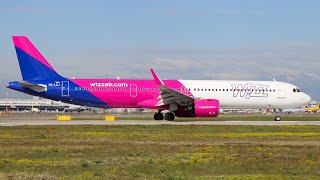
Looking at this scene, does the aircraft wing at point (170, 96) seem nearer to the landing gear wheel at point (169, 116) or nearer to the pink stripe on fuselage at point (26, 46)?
the landing gear wheel at point (169, 116)

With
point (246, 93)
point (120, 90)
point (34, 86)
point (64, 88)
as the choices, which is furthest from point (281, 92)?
point (34, 86)

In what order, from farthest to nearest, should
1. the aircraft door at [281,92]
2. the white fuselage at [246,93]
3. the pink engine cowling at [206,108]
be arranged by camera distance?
the aircraft door at [281,92]
the white fuselage at [246,93]
the pink engine cowling at [206,108]

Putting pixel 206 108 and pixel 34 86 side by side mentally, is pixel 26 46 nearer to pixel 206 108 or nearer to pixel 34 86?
pixel 34 86

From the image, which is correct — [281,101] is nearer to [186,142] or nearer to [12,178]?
[186,142]

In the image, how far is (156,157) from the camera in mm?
20812

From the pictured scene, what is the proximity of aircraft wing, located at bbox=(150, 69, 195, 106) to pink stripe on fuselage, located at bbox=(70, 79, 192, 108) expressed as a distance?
5.17ft

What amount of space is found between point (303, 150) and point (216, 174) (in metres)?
8.68

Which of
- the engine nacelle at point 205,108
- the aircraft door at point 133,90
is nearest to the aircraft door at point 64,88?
the aircraft door at point 133,90

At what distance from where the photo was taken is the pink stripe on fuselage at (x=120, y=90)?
5200 cm

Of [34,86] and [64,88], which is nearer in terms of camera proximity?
[34,86]

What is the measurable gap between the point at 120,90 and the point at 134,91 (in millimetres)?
1276

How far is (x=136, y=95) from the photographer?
5219cm

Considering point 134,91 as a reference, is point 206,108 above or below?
below

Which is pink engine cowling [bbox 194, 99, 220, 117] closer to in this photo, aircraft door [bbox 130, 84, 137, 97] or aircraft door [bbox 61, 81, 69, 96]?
aircraft door [bbox 130, 84, 137, 97]
